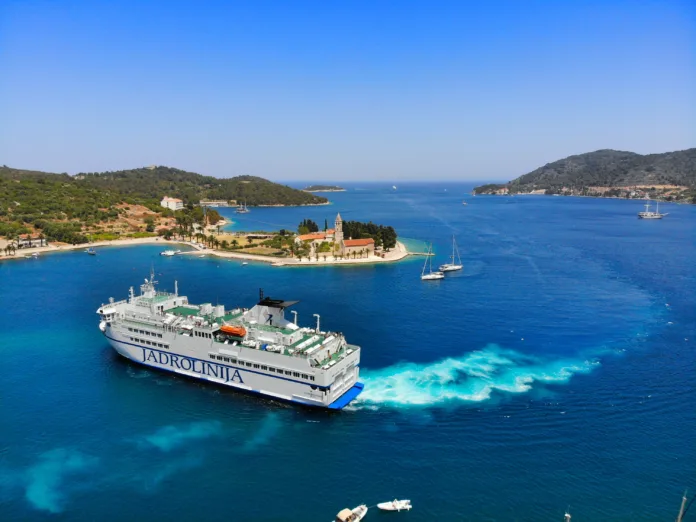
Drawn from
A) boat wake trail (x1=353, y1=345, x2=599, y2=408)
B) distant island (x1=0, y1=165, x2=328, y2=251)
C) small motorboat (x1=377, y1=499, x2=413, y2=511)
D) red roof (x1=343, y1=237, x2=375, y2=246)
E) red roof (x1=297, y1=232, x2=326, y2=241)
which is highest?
distant island (x1=0, y1=165, x2=328, y2=251)

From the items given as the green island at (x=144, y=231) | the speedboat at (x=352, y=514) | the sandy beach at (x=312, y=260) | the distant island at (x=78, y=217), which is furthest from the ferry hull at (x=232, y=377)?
the distant island at (x=78, y=217)

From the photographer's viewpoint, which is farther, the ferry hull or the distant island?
the distant island

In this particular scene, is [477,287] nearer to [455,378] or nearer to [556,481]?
[455,378]

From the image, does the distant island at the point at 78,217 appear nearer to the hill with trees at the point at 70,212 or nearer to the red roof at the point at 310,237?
the hill with trees at the point at 70,212

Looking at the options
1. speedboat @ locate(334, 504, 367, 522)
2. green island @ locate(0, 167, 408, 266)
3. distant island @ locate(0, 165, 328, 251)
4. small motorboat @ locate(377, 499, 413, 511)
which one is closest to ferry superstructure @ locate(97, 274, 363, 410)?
small motorboat @ locate(377, 499, 413, 511)

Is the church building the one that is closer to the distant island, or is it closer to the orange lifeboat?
the distant island

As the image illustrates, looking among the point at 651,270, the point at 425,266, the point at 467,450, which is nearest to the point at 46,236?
the point at 425,266

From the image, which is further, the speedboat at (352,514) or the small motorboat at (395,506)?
the small motorboat at (395,506)
